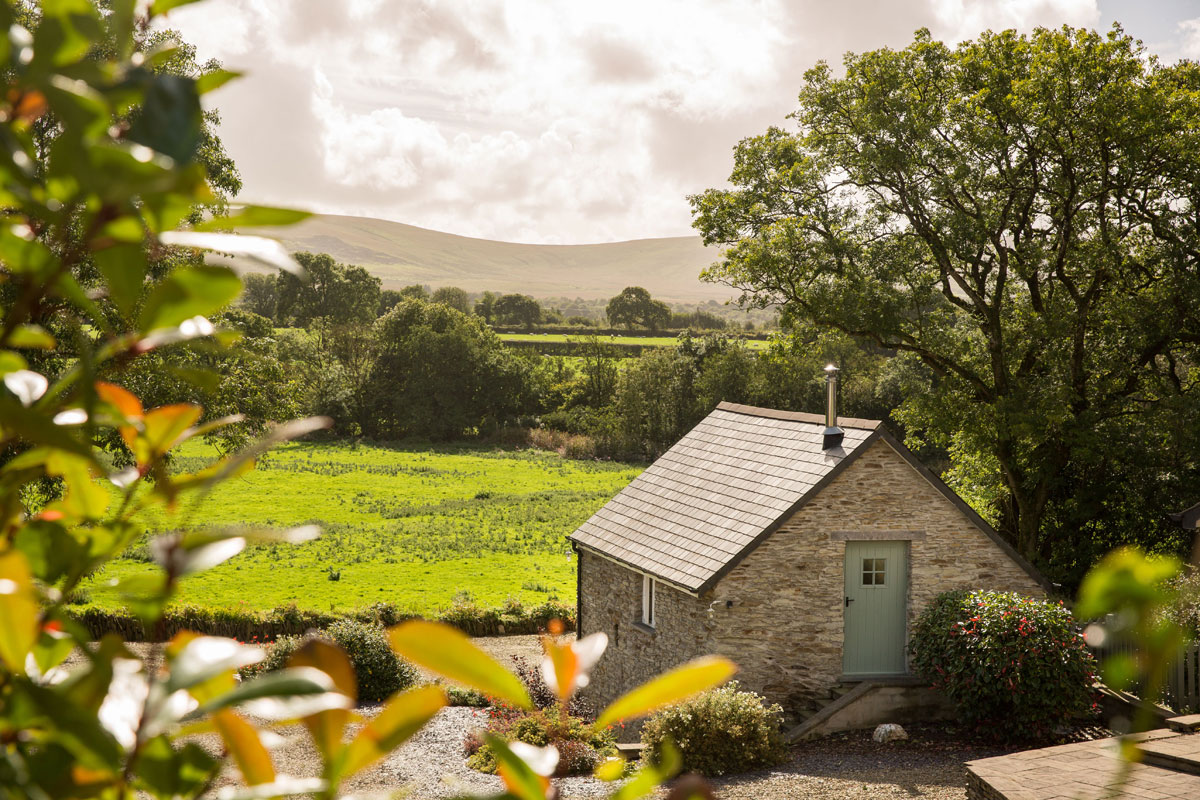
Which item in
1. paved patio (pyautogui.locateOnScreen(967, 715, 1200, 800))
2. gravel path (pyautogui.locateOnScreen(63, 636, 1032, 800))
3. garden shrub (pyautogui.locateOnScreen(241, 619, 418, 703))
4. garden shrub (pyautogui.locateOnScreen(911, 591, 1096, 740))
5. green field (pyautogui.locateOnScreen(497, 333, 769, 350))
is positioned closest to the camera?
paved patio (pyautogui.locateOnScreen(967, 715, 1200, 800))

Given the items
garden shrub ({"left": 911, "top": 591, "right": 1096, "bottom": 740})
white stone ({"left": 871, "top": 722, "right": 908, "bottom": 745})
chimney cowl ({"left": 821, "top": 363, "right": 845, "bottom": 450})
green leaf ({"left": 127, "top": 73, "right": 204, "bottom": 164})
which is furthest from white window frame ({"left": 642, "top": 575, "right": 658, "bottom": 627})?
green leaf ({"left": 127, "top": 73, "right": 204, "bottom": 164})

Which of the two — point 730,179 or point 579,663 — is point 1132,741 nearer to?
point 579,663

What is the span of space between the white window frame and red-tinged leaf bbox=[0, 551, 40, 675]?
1413cm

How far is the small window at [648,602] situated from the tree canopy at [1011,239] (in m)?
8.69

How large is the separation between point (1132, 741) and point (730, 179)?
22.7 m

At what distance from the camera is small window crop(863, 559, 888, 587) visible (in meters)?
13.6

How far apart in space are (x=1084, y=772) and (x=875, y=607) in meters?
4.55

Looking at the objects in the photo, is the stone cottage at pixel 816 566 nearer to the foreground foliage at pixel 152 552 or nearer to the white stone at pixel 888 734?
the white stone at pixel 888 734

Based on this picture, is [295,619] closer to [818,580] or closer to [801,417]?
[801,417]

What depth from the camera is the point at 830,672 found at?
44.2ft

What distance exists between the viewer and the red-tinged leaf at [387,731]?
2.11 ft

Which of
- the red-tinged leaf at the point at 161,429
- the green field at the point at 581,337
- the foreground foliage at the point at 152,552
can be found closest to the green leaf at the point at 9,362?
the foreground foliage at the point at 152,552

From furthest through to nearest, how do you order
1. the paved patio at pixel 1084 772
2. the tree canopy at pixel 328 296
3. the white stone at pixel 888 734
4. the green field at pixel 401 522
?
the tree canopy at pixel 328 296 → the green field at pixel 401 522 → the white stone at pixel 888 734 → the paved patio at pixel 1084 772

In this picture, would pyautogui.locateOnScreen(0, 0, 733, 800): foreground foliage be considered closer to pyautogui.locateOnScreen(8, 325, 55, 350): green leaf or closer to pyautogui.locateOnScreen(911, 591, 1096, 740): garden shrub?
pyautogui.locateOnScreen(8, 325, 55, 350): green leaf
